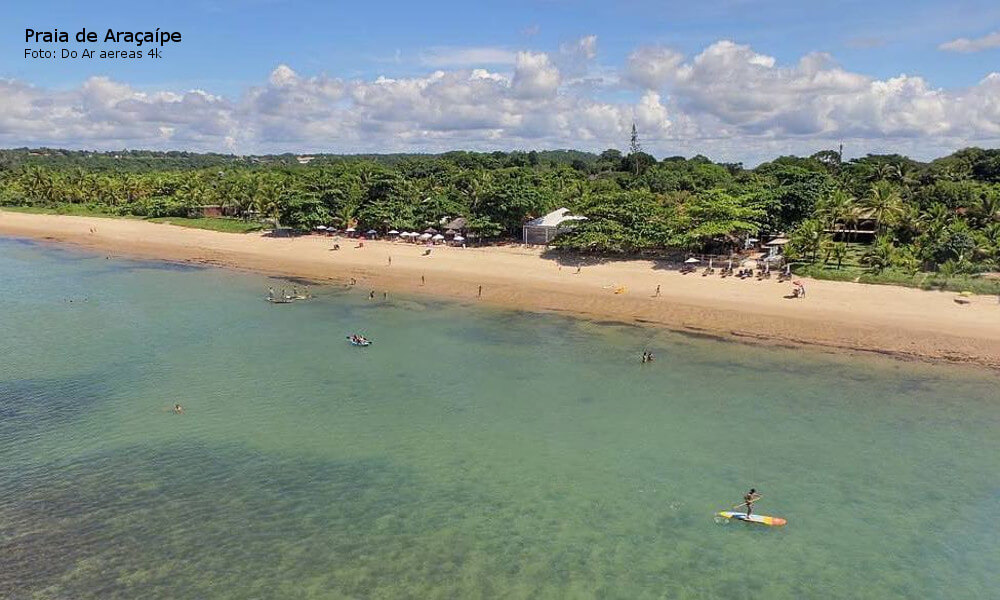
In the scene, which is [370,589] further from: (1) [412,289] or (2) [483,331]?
(1) [412,289]

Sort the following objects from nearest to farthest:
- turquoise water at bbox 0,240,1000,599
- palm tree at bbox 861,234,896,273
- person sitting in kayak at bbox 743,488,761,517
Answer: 1. turquoise water at bbox 0,240,1000,599
2. person sitting in kayak at bbox 743,488,761,517
3. palm tree at bbox 861,234,896,273

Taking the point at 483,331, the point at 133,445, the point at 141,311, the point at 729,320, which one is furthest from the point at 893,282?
the point at 141,311

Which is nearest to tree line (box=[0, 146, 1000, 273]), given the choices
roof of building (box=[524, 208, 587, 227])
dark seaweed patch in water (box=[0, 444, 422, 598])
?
roof of building (box=[524, 208, 587, 227])

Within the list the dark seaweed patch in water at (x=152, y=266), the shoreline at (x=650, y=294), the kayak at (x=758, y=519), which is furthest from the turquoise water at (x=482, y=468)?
the dark seaweed patch in water at (x=152, y=266)

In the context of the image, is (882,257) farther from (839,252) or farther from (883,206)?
(883,206)

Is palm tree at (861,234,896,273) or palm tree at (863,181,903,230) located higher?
palm tree at (863,181,903,230)

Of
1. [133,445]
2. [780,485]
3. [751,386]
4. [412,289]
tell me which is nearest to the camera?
[780,485]

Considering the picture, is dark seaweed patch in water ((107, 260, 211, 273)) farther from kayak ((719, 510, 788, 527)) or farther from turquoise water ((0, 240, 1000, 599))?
kayak ((719, 510, 788, 527))
